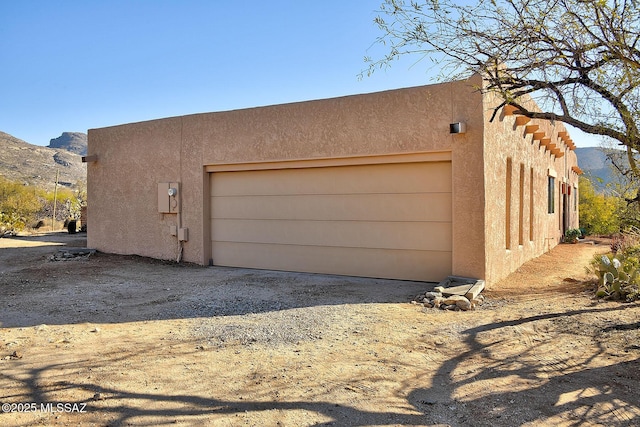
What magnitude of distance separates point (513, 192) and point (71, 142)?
8070 centimetres

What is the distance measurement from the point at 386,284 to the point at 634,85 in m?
5.41

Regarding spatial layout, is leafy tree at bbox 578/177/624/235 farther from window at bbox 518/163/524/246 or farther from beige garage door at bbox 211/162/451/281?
beige garage door at bbox 211/162/451/281

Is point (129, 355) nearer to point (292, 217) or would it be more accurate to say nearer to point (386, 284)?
point (386, 284)

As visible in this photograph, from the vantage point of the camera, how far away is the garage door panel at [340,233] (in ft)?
29.5

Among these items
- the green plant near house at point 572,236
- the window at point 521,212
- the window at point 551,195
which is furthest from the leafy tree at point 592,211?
the window at point 521,212

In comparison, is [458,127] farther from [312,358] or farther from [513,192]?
[312,358]

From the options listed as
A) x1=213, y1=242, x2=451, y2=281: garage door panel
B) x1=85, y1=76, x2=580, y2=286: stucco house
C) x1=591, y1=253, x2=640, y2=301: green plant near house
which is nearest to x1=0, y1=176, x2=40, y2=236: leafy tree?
x1=85, y1=76, x2=580, y2=286: stucco house

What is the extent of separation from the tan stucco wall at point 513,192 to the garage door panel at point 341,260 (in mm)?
1102

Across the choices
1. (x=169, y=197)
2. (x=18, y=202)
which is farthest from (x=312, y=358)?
(x=18, y=202)

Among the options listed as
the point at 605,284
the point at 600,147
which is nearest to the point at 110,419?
the point at 600,147

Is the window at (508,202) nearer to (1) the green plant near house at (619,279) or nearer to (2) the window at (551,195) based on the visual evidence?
(1) the green plant near house at (619,279)

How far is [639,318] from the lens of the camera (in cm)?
602

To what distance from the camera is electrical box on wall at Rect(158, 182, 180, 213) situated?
463 inches

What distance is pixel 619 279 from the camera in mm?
7285
